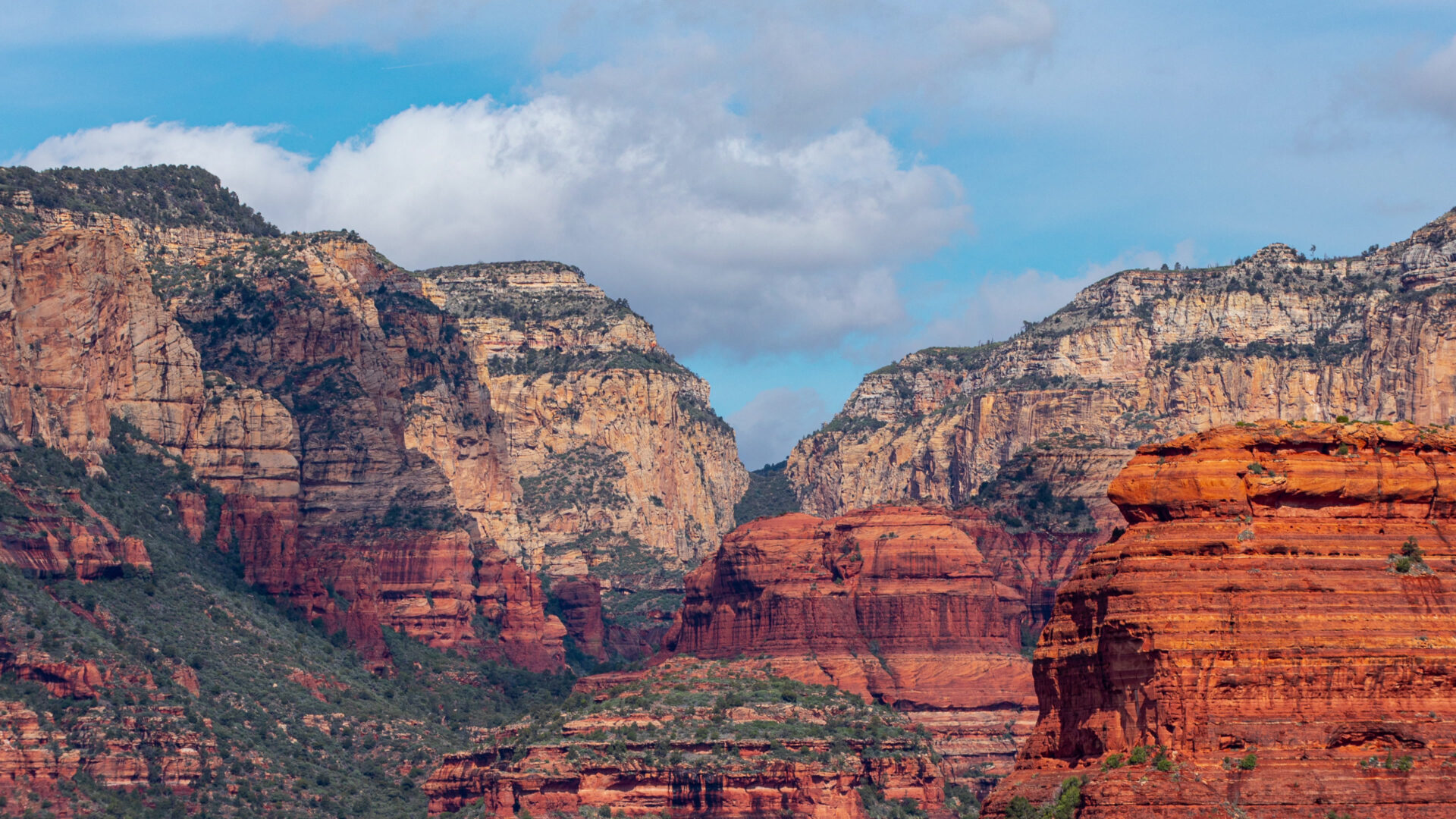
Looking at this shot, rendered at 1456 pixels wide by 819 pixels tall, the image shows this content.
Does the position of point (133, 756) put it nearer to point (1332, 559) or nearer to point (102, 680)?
point (102, 680)

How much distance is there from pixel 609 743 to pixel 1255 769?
93406 mm

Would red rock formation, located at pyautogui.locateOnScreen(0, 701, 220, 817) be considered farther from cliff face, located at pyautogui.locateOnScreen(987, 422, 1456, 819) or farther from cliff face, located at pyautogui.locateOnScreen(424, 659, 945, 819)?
cliff face, located at pyautogui.locateOnScreen(987, 422, 1456, 819)

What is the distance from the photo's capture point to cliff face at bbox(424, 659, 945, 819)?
573 ft

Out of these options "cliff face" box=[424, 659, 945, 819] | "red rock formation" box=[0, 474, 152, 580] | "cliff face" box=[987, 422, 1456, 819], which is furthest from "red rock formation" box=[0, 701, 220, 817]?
"cliff face" box=[987, 422, 1456, 819]

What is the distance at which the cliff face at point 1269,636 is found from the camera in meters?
88.3

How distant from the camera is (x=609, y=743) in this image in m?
179

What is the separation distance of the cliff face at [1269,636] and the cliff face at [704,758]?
78889mm

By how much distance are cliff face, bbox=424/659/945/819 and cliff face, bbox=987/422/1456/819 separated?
78889 mm

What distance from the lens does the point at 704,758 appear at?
177 meters

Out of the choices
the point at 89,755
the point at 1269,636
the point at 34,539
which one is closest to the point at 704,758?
the point at 89,755

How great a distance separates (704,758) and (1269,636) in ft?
294

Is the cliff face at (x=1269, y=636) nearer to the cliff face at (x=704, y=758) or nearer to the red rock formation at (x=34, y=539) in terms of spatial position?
the cliff face at (x=704, y=758)

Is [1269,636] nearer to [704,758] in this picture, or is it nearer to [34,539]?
[704,758]

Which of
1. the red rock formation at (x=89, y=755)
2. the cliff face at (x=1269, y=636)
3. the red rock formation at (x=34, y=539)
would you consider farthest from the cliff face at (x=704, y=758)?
the cliff face at (x=1269, y=636)
